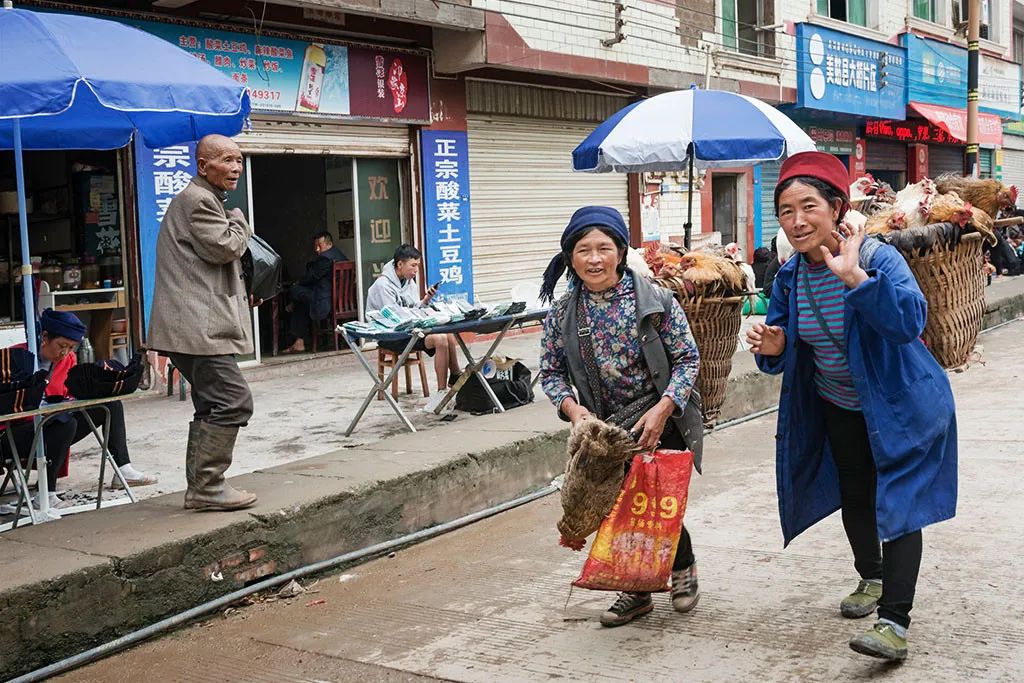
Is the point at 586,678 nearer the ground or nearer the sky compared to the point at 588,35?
nearer the ground

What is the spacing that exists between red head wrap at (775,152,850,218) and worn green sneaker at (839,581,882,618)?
4.33ft

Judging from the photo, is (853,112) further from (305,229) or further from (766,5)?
(305,229)

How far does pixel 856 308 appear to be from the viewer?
326 centimetres

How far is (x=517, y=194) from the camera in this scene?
13.9 m

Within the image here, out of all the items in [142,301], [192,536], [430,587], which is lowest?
[430,587]

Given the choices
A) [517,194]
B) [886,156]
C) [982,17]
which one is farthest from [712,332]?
[982,17]

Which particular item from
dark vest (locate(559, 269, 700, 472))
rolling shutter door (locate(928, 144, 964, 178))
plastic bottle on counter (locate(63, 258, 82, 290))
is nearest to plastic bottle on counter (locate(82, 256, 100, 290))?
plastic bottle on counter (locate(63, 258, 82, 290))

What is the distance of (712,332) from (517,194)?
6.93m

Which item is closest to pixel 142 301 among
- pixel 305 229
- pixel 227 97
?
pixel 305 229

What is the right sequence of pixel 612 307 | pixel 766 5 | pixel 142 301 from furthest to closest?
1. pixel 766 5
2. pixel 142 301
3. pixel 612 307

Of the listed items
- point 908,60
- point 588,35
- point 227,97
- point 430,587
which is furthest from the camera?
point 908,60

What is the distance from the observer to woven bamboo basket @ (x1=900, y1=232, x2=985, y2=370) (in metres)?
4.96

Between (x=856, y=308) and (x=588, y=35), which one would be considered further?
(x=588, y=35)

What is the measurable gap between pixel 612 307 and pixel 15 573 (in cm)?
230
